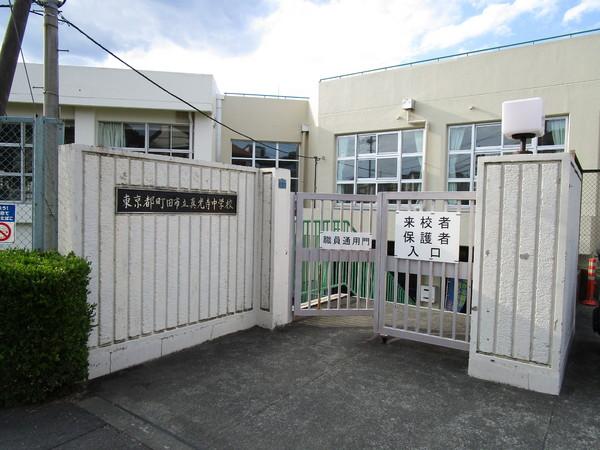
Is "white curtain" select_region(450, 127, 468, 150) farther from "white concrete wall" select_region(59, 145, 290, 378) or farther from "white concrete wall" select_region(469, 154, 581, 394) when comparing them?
"white concrete wall" select_region(469, 154, 581, 394)

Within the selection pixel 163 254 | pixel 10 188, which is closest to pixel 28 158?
pixel 10 188

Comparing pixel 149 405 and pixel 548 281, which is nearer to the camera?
pixel 149 405

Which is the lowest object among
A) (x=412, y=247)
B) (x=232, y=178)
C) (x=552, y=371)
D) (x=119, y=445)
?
(x=119, y=445)

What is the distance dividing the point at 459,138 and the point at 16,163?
34.7ft

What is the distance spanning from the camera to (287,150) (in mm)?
14727

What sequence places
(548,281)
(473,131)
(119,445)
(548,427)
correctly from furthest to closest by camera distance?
(473,131), (548,281), (548,427), (119,445)

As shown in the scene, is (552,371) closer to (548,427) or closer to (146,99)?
(548,427)

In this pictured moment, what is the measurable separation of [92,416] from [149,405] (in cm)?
43

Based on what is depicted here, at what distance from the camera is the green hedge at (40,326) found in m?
3.28

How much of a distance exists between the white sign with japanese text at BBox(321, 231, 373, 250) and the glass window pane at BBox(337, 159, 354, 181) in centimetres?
807

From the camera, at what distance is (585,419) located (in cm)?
344

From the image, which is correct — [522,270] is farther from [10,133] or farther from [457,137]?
[457,137]

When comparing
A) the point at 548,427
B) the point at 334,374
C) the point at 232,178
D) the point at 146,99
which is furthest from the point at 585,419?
the point at 146,99

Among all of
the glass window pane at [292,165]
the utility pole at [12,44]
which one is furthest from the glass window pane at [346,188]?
the utility pole at [12,44]
